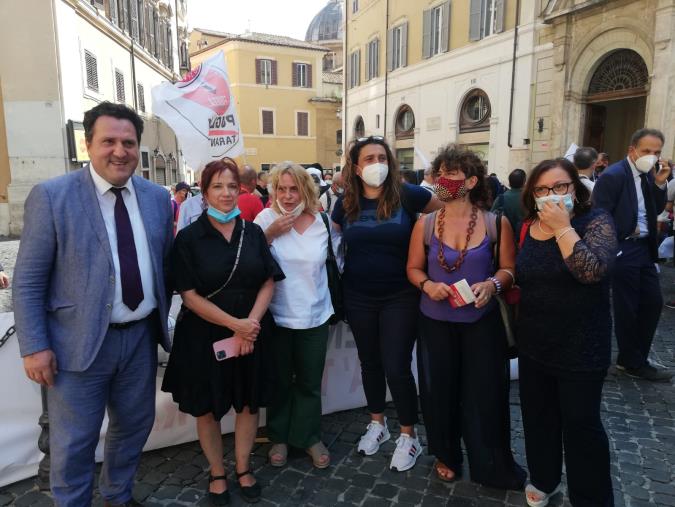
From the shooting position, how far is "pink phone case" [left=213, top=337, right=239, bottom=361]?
2592mm

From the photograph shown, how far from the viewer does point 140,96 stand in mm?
21266

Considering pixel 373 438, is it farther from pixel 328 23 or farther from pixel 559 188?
pixel 328 23

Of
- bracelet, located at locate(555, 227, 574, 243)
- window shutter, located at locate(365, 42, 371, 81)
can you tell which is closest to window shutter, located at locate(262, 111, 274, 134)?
window shutter, located at locate(365, 42, 371, 81)

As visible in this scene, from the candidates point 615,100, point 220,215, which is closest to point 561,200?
point 220,215

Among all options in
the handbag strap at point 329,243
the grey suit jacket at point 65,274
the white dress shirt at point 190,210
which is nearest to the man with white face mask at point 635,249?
the handbag strap at point 329,243

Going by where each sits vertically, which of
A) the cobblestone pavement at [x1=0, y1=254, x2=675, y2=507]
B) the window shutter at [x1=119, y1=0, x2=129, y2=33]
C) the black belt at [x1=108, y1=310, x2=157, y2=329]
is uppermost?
the window shutter at [x1=119, y1=0, x2=129, y2=33]

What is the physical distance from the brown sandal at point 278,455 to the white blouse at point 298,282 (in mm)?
857

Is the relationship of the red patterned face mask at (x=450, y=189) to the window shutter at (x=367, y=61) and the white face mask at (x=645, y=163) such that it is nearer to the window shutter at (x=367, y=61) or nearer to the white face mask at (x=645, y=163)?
the white face mask at (x=645, y=163)

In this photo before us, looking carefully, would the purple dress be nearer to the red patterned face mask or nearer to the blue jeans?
the red patterned face mask

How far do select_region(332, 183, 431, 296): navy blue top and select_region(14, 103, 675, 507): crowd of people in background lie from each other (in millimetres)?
11

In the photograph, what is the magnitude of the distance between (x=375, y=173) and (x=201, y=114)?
7.20 ft

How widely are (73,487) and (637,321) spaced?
4.36 m

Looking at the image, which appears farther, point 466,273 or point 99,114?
point 466,273

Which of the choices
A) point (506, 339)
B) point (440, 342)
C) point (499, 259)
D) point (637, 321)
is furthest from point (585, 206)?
point (637, 321)
